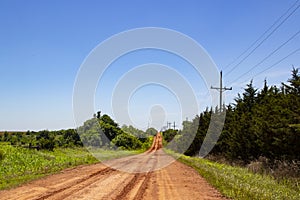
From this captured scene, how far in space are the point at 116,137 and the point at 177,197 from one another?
62.6 metres

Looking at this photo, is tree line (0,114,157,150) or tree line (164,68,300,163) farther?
tree line (0,114,157,150)

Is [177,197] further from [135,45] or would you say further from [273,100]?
[135,45]

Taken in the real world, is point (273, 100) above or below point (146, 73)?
below

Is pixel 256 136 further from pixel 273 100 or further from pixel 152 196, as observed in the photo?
pixel 152 196

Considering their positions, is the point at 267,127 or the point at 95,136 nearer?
the point at 267,127

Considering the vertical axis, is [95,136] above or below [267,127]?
above

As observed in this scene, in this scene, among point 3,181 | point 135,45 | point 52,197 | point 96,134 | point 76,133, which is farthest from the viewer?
point 76,133

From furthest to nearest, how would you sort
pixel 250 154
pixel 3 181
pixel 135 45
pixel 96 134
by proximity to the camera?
pixel 96 134 < pixel 135 45 < pixel 250 154 < pixel 3 181

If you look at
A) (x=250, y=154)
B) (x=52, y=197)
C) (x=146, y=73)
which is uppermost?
(x=146, y=73)

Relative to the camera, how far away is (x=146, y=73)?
1361 inches

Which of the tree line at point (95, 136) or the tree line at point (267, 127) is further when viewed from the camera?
the tree line at point (95, 136)

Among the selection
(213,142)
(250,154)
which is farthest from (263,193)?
(213,142)

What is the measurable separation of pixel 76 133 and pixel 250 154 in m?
52.8

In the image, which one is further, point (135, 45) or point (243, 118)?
point (135, 45)
